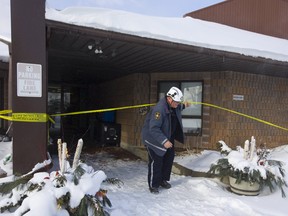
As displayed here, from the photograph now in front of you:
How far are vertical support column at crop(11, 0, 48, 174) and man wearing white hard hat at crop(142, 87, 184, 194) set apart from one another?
1.67 m

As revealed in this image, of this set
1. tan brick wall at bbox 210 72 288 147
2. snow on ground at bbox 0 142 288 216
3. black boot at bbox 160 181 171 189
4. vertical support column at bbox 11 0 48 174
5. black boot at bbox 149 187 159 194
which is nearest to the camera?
snow on ground at bbox 0 142 288 216

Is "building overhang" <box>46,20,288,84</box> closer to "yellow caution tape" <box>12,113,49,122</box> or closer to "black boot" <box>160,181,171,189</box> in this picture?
"yellow caution tape" <box>12,113,49,122</box>

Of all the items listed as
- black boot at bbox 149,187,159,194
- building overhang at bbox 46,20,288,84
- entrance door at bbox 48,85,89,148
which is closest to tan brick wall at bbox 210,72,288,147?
building overhang at bbox 46,20,288,84

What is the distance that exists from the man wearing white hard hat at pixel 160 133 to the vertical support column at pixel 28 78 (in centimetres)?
167

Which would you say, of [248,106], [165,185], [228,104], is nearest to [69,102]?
[228,104]

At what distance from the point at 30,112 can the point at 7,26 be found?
6638 mm

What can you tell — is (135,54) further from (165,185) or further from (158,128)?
(165,185)

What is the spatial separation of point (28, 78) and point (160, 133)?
217 centimetres

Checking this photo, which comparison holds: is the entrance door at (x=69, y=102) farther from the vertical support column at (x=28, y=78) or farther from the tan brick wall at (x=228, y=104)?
A: the vertical support column at (x=28, y=78)

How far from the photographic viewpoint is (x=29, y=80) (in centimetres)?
450

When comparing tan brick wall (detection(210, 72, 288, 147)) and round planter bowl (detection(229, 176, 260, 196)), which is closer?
round planter bowl (detection(229, 176, 260, 196))

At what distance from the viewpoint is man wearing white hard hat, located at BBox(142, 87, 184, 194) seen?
16.0 ft

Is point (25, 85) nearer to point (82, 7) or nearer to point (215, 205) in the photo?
point (82, 7)

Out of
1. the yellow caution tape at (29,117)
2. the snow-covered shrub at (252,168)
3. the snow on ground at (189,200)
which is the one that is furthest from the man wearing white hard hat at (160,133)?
the yellow caution tape at (29,117)
